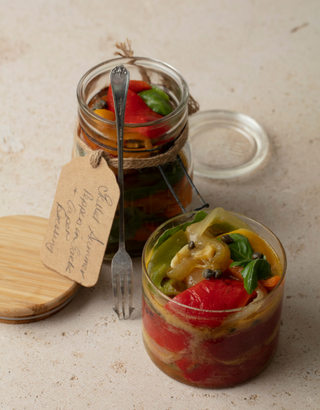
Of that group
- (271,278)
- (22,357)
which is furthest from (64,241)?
(271,278)

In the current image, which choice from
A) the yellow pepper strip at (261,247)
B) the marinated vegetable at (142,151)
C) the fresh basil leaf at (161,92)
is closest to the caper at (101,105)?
the marinated vegetable at (142,151)

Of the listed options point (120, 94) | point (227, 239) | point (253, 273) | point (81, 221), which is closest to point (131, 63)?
point (120, 94)

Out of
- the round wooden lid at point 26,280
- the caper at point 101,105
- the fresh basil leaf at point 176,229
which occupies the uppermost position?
the caper at point 101,105

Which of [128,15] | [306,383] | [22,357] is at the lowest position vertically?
[22,357]

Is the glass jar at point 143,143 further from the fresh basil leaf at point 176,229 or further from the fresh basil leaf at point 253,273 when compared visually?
the fresh basil leaf at point 253,273

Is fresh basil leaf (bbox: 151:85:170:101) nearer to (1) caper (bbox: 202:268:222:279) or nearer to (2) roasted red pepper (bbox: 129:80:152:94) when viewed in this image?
(2) roasted red pepper (bbox: 129:80:152:94)

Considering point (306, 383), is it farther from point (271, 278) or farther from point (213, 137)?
point (213, 137)

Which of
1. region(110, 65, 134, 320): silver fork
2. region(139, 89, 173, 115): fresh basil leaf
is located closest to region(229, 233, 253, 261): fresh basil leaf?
region(110, 65, 134, 320): silver fork
